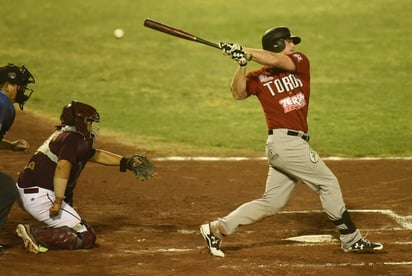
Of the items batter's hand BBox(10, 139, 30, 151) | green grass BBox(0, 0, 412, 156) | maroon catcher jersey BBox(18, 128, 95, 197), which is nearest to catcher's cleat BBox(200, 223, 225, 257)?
maroon catcher jersey BBox(18, 128, 95, 197)

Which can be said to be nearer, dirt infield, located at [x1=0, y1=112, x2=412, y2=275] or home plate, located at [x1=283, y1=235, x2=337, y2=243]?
dirt infield, located at [x1=0, y1=112, x2=412, y2=275]

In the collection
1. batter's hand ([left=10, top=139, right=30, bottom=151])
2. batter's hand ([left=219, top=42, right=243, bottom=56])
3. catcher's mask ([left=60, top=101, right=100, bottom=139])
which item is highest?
batter's hand ([left=219, top=42, right=243, bottom=56])

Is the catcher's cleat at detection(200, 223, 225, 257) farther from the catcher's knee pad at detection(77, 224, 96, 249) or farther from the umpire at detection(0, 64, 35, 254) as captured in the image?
the umpire at detection(0, 64, 35, 254)

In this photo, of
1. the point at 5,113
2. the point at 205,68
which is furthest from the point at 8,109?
the point at 205,68

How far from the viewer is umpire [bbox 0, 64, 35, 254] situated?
862 centimetres

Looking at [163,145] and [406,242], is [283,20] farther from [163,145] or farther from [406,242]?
[406,242]

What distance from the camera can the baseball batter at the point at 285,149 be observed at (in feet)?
28.4

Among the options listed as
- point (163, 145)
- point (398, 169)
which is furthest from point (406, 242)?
point (163, 145)

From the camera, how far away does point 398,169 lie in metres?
12.4

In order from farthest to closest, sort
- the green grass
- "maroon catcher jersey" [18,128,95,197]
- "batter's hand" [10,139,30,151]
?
the green grass
"batter's hand" [10,139,30,151]
"maroon catcher jersey" [18,128,95,197]

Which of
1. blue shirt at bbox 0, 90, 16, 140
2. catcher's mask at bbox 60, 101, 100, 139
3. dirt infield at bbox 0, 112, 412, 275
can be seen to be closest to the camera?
dirt infield at bbox 0, 112, 412, 275

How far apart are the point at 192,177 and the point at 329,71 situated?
752 cm

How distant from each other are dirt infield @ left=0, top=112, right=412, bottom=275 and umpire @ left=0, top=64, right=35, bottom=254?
18.9 inches

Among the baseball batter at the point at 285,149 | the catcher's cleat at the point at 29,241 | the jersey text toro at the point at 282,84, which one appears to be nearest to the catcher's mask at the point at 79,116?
the catcher's cleat at the point at 29,241
